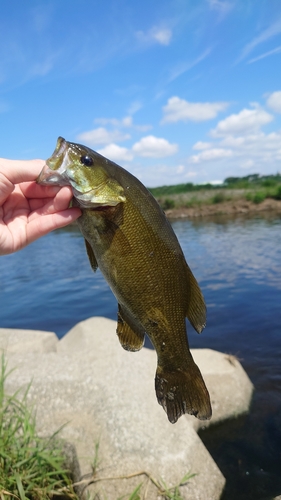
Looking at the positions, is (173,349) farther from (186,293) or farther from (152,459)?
(152,459)

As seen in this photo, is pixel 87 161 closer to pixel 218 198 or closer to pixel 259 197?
pixel 259 197

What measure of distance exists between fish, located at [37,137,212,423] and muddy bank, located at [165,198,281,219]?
160 feet

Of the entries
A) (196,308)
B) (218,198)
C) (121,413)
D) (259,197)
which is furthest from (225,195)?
(196,308)

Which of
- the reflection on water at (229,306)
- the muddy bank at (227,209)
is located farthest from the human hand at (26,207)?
the muddy bank at (227,209)

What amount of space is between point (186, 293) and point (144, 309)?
34 centimetres

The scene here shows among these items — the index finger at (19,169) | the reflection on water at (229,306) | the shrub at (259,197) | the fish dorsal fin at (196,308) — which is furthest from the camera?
the shrub at (259,197)

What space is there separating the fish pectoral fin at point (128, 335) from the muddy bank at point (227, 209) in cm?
4858

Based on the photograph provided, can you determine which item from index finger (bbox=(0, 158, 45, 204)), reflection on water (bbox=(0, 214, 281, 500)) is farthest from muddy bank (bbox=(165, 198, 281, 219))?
index finger (bbox=(0, 158, 45, 204))

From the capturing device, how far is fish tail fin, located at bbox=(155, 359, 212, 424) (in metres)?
2.91

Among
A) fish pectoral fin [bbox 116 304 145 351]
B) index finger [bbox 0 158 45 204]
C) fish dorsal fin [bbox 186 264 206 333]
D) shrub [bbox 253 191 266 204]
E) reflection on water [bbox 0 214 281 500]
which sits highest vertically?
index finger [bbox 0 158 45 204]

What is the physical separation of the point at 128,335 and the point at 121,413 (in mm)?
3598

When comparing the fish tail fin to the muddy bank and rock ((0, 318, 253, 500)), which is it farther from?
the muddy bank

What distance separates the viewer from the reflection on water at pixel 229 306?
6.96m

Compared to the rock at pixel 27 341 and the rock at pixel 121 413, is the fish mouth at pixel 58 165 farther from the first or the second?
the rock at pixel 27 341
